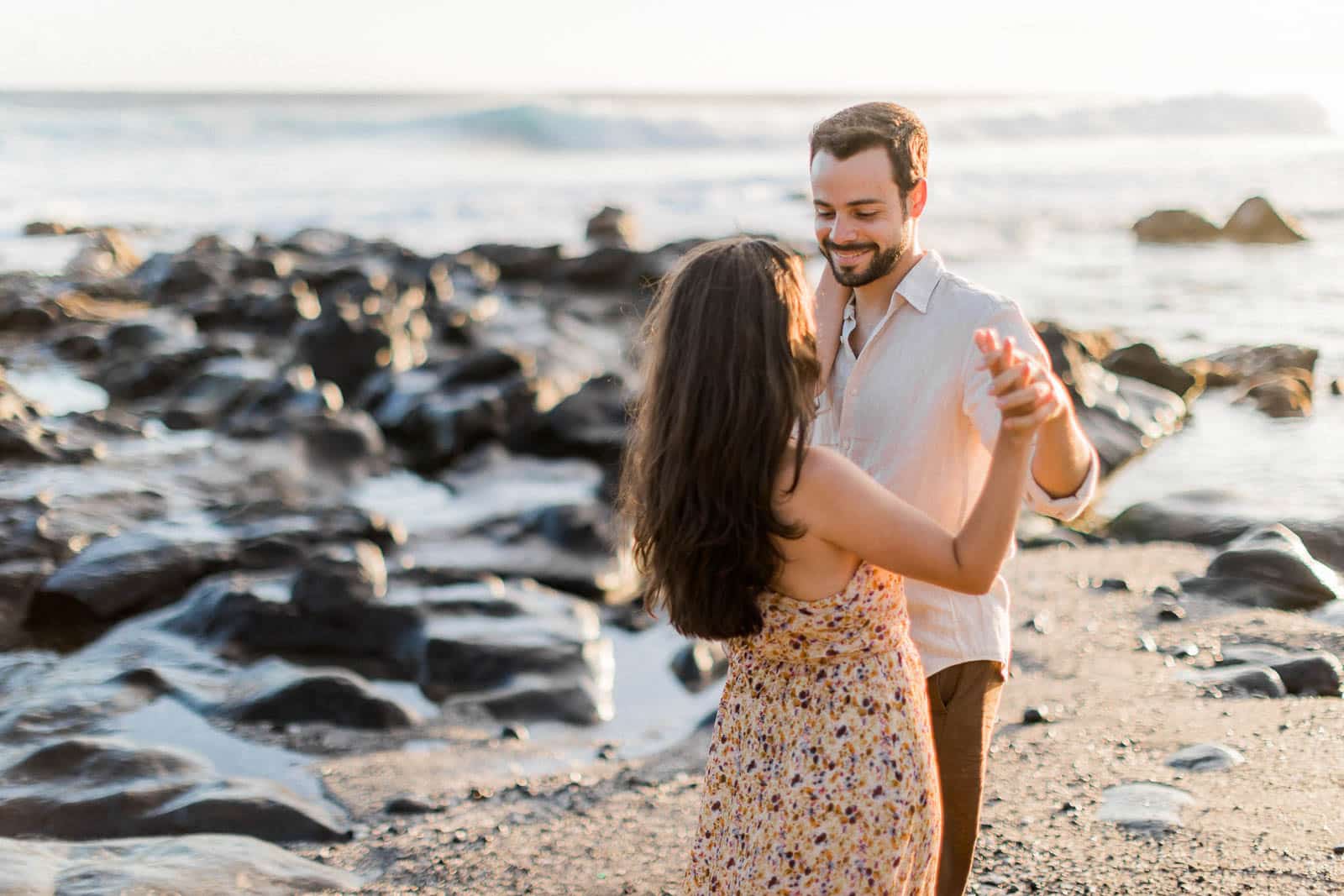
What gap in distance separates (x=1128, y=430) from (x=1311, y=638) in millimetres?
4566

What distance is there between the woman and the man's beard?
45 centimetres

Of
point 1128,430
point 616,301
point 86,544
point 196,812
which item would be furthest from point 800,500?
point 616,301

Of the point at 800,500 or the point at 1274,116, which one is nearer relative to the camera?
the point at 800,500

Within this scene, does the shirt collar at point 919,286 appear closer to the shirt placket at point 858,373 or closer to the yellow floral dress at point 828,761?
the shirt placket at point 858,373

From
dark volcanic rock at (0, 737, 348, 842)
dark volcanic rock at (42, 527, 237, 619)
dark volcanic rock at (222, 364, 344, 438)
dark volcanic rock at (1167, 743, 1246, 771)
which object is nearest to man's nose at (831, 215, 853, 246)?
dark volcanic rock at (1167, 743, 1246, 771)

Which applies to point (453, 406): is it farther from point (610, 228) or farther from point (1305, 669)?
point (610, 228)

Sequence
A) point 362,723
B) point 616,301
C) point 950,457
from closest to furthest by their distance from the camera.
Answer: point 950,457 → point 362,723 → point 616,301

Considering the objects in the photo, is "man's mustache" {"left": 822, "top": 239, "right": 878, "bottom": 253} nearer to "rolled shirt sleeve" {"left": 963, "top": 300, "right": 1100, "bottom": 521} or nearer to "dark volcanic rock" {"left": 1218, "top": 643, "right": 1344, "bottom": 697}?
"rolled shirt sleeve" {"left": 963, "top": 300, "right": 1100, "bottom": 521}

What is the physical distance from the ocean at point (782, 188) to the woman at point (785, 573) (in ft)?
20.9

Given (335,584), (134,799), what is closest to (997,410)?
(134,799)

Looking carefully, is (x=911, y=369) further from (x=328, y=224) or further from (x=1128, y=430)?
(x=328, y=224)

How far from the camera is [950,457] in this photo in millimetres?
2838

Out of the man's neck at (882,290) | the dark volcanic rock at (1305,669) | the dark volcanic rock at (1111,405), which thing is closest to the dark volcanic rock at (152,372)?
the dark volcanic rock at (1111,405)

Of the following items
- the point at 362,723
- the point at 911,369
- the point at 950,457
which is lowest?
the point at 362,723
